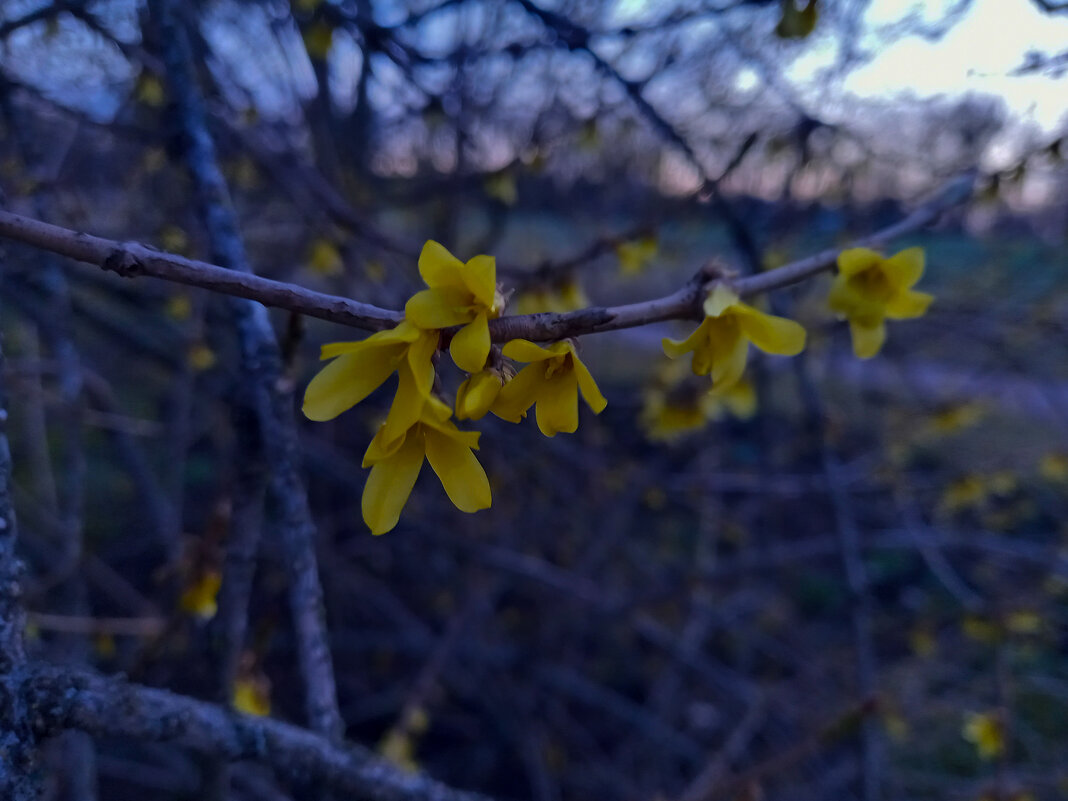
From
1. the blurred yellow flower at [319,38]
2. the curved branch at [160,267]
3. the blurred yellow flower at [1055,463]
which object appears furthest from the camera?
the blurred yellow flower at [1055,463]

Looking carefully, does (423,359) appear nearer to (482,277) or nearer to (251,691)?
(482,277)

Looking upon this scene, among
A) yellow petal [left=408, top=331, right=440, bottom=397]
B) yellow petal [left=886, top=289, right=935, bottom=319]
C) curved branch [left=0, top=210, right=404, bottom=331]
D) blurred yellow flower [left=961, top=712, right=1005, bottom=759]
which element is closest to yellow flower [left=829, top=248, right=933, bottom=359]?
yellow petal [left=886, top=289, right=935, bottom=319]

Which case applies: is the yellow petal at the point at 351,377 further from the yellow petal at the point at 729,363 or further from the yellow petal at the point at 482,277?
the yellow petal at the point at 729,363

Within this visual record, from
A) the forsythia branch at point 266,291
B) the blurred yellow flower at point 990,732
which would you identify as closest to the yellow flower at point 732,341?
the forsythia branch at point 266,291

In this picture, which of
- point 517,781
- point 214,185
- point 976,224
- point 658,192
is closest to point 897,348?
point 658,192

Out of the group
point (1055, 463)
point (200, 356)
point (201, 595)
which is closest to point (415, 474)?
point (201, 595)
